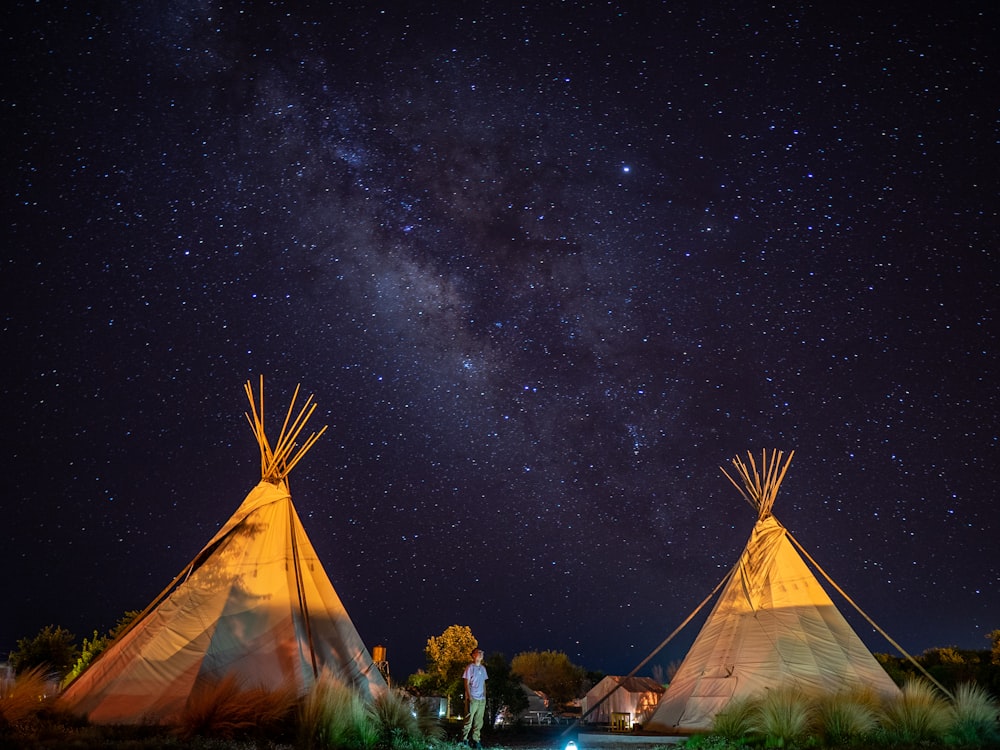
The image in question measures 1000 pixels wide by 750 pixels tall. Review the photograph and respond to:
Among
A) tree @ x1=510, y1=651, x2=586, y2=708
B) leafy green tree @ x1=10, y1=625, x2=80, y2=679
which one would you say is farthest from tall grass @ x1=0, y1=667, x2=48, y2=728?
tree @ x1=510, y1=651, x2=586, y2=708

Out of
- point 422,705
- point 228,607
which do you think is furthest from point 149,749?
point 228,607

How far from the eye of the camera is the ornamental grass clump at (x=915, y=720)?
9.97 metres

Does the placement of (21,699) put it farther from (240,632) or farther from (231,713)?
(240,632)

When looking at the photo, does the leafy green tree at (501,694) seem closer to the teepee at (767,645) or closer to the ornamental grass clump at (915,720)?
the teepee at (767,645)

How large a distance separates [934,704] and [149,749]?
35.4 feet

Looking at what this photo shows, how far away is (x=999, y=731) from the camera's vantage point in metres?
10.3

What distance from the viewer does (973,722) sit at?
10.2 metres

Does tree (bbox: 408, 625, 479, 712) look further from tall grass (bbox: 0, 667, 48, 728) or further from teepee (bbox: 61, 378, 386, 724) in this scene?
tall grass (bbox: 0, 667, 48, 728)

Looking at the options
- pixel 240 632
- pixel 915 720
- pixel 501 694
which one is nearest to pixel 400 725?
pixel 240 632

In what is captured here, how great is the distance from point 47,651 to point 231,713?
645 inches

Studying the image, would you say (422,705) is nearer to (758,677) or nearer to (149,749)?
(149,749)

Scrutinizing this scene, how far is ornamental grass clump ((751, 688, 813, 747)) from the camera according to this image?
31.0ft

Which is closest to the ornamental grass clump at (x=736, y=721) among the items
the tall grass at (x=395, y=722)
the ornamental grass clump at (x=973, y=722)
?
the ornamental grass clump at (x=973, y=722)

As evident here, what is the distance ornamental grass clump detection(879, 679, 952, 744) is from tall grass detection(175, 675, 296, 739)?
27.4 feet
